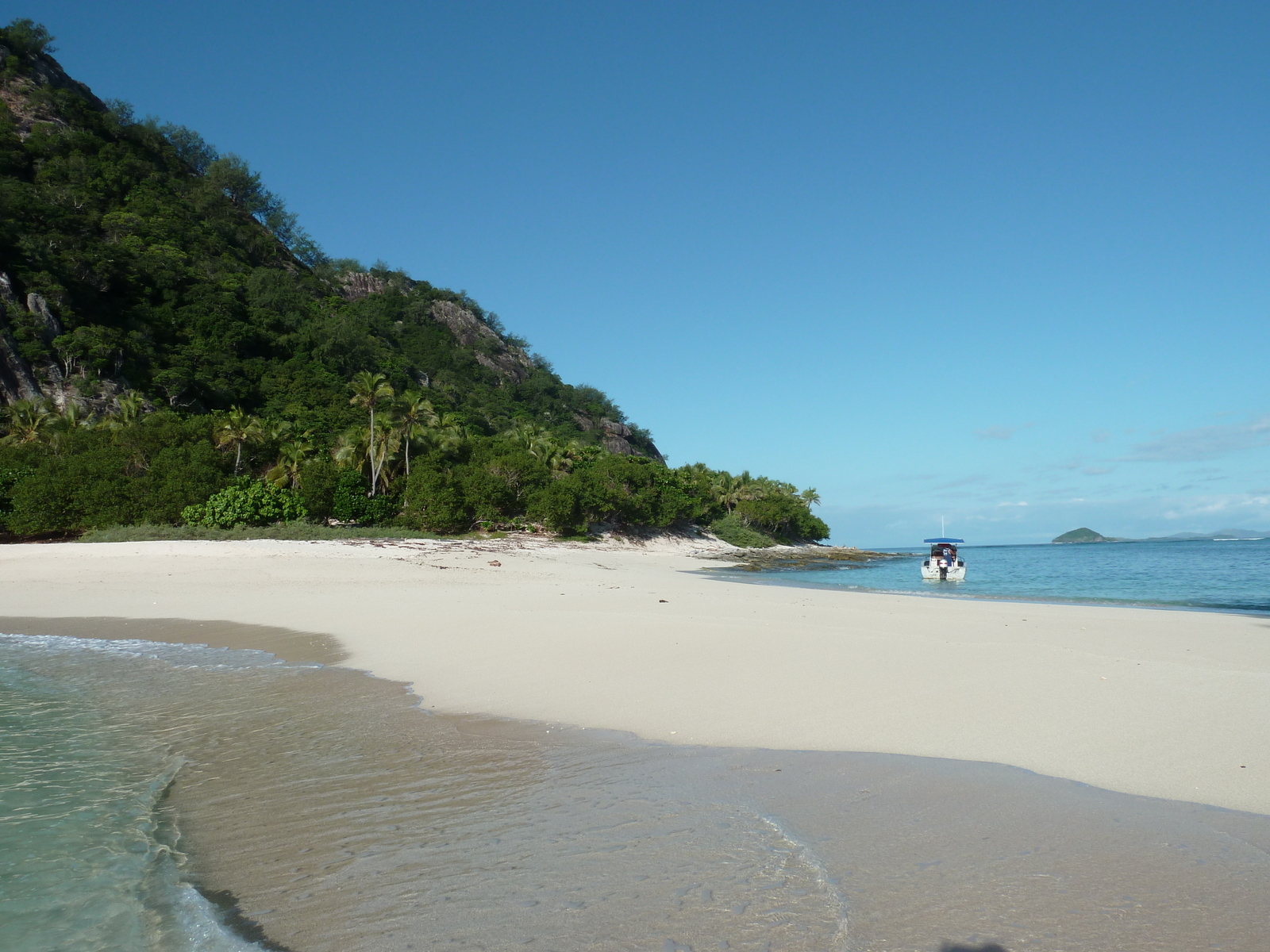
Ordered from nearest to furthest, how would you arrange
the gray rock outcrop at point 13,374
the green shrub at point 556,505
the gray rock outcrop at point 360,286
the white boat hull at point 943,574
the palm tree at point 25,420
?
the white boat hull at point 943,574, the palm tree at point 25,420, the green shrub at point 556,505, the gray rock outcrop at point 13,374, the gray rock outcrop at point 360,286

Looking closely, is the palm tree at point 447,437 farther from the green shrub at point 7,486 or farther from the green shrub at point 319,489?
the green shrub at point 7,486

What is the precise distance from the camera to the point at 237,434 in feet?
155

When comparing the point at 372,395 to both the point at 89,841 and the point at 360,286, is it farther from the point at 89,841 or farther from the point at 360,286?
the point at 360,286

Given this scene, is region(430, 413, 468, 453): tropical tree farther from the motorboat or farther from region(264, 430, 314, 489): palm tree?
the motorboat

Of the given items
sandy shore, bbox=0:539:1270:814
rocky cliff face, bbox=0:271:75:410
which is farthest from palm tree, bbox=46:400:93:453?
sandy shore, bbox=0:539:1270:814

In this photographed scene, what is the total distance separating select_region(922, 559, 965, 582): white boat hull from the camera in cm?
3772

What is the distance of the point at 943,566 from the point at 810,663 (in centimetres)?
3207

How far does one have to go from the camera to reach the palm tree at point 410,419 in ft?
167

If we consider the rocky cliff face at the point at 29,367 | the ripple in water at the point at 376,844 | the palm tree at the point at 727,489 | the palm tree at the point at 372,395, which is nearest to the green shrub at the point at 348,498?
the palm tree at the point at 372,395

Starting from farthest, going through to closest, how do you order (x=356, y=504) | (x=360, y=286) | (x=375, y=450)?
(x=360, y=286), (x=375, y=450), (x=356, y=504)

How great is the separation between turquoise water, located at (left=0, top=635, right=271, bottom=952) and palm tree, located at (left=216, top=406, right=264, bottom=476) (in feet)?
142

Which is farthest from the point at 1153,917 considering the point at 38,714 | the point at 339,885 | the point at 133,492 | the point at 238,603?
the point at 133,492

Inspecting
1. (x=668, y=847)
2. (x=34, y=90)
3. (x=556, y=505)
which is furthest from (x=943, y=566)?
(x=34, y=90)

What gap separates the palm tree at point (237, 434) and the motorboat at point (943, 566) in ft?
135
